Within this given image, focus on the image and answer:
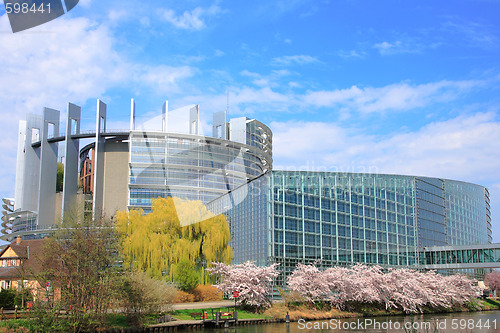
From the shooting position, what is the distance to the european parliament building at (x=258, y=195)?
47.2 metres

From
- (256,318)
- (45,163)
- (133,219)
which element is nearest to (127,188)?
→ (45,163)

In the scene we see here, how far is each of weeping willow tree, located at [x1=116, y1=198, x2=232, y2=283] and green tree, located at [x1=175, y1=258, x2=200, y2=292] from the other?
80 cm

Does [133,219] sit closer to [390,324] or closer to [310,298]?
[310,298]

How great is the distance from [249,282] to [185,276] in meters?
6.99

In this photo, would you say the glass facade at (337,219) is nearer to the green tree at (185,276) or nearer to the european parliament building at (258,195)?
the european parliament building at (258,195)

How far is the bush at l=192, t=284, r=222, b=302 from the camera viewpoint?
4562 centimetres

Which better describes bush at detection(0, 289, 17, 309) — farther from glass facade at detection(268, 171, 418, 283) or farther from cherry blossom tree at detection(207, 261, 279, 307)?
glass facade at detection(268, 171, 418, 283)

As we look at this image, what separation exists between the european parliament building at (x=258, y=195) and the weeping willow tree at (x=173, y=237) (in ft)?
8.04

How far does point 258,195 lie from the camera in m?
47.7

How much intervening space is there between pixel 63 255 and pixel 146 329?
779 centimetres

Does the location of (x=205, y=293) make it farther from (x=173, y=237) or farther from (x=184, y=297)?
(x=173, y=237)

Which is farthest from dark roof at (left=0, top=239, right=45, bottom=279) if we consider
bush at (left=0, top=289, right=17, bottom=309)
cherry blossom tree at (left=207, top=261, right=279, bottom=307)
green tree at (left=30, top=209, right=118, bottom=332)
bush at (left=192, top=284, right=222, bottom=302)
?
cherry blossom tree at (left=207, top=261, right=279, bottom=307)

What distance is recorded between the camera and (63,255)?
29.6 metres

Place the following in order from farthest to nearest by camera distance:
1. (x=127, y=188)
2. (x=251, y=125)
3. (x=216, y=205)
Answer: (x=251, y=125)
(x=127, y=188)
(x=216, y=205)
